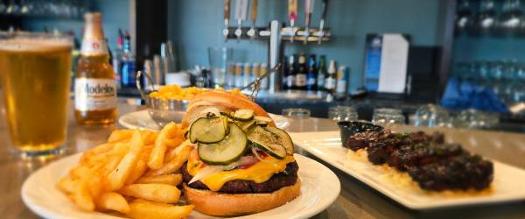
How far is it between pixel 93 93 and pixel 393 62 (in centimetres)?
159

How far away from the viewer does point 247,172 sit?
0.42 m

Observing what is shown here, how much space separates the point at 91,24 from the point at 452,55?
5.17 ft

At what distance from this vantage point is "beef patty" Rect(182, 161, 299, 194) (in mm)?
413

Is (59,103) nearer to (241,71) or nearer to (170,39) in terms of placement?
(170,39)

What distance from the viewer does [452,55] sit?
1.89 meters

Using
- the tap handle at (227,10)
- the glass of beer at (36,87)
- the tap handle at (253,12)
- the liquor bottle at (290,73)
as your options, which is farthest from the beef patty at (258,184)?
the liquor bottle at (290,73)

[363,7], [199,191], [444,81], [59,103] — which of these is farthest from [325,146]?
[363,7]

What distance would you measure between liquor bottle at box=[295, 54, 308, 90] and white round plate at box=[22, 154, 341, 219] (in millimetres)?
1504

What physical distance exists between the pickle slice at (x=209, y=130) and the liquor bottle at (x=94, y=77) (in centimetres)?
38

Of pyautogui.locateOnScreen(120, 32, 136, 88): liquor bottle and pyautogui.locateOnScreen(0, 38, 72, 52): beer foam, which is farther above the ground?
pyautogui.locateOnScreen(0, 38, 72, 52): beer foam

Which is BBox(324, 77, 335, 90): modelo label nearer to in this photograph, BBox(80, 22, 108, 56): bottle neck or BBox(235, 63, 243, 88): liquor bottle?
BBox(235, 63, 243, 88): liquor bottle

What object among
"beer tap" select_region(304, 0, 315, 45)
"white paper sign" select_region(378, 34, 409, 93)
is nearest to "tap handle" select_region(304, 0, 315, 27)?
"beer tap" select_region(304, 0, 315, 45)

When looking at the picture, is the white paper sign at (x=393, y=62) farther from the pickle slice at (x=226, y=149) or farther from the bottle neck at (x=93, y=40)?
the pickle slice at (x=226, y=149)

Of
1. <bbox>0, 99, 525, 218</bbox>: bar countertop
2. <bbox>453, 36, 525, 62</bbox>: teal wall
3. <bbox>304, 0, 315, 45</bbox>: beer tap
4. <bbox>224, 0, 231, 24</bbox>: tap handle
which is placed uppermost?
<bbox>304, 0, 315, 45</bbox>: beer tap
